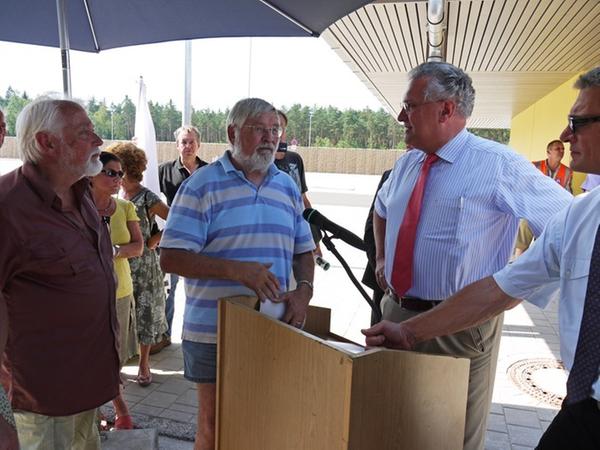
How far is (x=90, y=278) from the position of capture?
1.94 m

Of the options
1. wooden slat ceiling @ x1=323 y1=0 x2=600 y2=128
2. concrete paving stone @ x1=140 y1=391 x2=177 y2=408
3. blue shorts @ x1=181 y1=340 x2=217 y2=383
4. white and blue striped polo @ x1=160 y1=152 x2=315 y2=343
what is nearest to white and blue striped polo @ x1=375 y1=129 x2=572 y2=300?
white and blue striped polo @ x1=160 y1=152 x2=315 y2=343

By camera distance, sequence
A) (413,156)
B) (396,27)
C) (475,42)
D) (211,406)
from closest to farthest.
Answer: (211,406)
(413,156)
(396,27)
(475,42)

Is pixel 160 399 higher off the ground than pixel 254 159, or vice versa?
pixel 254 159

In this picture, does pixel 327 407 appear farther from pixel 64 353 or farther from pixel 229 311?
pixel 64 353

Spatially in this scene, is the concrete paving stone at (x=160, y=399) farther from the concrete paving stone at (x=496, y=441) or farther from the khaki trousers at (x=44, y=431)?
the concrete paving stone at (x=496, y=441)

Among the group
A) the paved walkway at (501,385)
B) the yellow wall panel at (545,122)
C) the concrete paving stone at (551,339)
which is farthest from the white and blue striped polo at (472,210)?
the yellow wall panel at (545,122)

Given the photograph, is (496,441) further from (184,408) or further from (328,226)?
(184,408)

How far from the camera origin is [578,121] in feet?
4.58

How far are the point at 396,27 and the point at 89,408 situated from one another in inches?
265

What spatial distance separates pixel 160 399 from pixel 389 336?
263 cm

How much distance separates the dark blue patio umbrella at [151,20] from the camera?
2.66 m

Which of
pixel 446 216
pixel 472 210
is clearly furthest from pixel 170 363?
pixel 472 210

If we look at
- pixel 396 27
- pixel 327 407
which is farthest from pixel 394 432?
pixel 396 27

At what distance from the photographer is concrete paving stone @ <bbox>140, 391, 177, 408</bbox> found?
3594 mm
